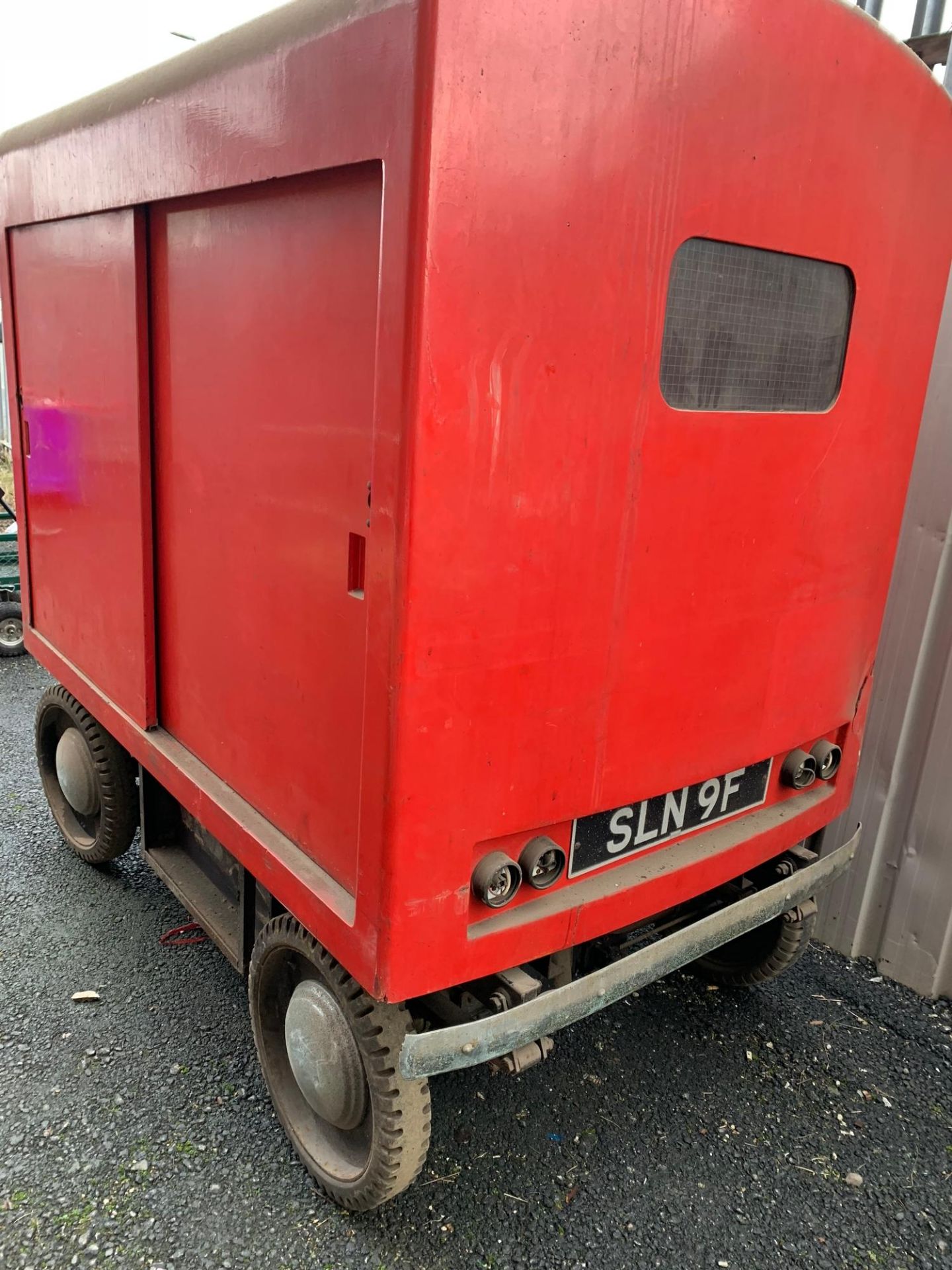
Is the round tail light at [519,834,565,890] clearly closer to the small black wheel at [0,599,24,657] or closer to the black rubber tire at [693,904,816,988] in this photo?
the black rubber tire at [693,904,816,988]

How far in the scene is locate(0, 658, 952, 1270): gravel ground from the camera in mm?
2305

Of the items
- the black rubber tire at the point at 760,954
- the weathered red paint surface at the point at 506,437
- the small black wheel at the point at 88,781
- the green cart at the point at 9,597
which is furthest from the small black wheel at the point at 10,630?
the black rubber tire at the point at 760,954

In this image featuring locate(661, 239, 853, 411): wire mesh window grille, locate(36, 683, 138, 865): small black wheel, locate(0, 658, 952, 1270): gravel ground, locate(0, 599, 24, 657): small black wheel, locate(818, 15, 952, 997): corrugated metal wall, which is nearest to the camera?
locate(661, 239, 853, 411): wire mesh window grille

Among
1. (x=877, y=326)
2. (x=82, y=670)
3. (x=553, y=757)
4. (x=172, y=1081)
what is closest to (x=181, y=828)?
(x=82, y=670)

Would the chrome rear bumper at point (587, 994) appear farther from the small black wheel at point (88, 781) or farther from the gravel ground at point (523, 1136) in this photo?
the small black wheel at point (88, 781)

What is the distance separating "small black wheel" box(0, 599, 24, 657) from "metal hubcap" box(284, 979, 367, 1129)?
5107mm

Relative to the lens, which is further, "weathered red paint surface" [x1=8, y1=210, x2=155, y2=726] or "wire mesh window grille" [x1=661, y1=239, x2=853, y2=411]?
"weathered red paint surface" [x1=8, y1=210, x2=155, y2=726]

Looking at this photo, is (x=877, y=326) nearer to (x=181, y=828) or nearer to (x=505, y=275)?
(x=505, y=275)

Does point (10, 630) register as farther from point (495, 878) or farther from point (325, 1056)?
point (495, 878)

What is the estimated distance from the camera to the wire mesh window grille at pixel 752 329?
190 centimetres

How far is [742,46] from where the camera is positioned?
175 cm

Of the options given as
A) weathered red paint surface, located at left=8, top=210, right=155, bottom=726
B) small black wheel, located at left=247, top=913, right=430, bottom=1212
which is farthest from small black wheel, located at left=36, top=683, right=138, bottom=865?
small black wheel, located at left=247, top=913, right=430, bottom=1212

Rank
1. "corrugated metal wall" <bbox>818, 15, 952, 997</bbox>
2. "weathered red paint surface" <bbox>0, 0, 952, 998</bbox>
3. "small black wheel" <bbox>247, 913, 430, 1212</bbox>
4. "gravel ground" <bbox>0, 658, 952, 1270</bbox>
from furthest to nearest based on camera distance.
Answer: "corrugated metal wall" <bbox>818, 15, 952, 997</bbox>, "gravel ground" <bbox>0, 658, 952, 1270</bbox>, "small black wheel" <bbox>247, 913, 430, 1212</bbox>, "weathered red paint surface" <bbox>0, 0, 952, 998</bbox>

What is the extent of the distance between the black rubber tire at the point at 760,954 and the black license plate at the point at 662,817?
0.72 metres
